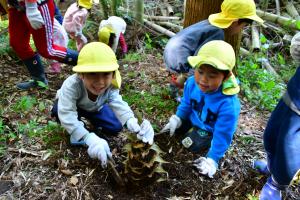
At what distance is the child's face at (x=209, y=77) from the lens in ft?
8.91

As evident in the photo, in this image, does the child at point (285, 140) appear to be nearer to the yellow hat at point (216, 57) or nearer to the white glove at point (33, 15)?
the yellow hat at point (216, 57)

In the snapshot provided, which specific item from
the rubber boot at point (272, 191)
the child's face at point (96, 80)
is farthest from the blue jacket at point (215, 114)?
the child's face at point (96, 80)

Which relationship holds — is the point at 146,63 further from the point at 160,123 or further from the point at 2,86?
the point at 2,86

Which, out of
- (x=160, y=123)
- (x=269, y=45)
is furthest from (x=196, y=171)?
(x=269, y=45)

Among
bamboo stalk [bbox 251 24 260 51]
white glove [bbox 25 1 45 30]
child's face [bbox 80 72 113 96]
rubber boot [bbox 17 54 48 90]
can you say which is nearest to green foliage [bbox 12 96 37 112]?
rubber boot [bbox 17 54 48 90]

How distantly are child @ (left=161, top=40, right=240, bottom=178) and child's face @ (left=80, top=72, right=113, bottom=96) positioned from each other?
69 cm

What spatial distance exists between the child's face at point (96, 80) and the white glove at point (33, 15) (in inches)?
44.7

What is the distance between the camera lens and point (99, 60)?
252 cm

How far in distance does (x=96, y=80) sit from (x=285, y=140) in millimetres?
1567

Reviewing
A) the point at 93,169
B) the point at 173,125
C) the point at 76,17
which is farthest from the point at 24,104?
the point at 173,125

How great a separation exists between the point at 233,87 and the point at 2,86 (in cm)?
272

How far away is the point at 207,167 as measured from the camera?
2918mm

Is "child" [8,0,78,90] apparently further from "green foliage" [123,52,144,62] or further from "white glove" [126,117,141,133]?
"white glove" [126,117,141,133]

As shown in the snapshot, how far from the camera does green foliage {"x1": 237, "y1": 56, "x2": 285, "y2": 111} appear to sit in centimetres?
419
